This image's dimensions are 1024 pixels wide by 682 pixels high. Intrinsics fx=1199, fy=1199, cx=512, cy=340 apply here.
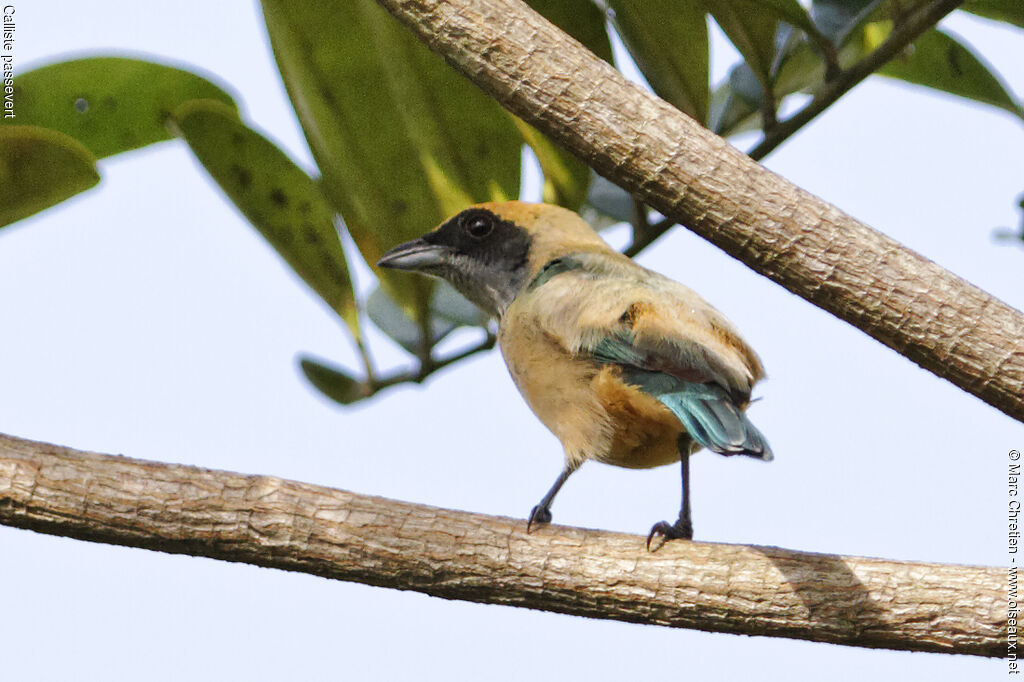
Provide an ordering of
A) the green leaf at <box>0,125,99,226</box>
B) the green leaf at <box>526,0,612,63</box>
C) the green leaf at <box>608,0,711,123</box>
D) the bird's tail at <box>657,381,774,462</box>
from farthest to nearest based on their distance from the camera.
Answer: the green leaf at <box>526,0,612,63</box>, the green leaf at <box>608,0,711,123</box>, the green leaf at <box>0,125,99,226</box>, the bird's tail at <box>657,381,774,462</box>

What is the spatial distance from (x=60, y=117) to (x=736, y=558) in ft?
7.71

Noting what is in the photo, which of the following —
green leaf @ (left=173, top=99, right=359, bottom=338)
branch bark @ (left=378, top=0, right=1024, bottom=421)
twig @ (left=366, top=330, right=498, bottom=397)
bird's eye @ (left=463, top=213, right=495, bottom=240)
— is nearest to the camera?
branch bark @ (left=378, top=0, right=1024, bottom=421)

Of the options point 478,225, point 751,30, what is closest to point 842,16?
point 751,30

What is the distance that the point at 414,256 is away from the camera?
385 centimetres

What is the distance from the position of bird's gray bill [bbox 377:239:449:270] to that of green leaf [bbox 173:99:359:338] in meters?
0.15

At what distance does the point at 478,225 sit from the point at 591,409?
911mm

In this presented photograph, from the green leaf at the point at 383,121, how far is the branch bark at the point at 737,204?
0.97 metres

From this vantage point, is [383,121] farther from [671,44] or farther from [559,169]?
[671,44]

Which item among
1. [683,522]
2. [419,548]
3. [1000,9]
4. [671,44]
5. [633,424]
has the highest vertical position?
[1000,9]

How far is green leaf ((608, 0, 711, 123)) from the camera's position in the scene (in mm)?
3393

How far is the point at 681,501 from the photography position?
11.3 feet

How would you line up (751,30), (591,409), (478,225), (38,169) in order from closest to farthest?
1. (38,169)
2. (751,30)
3. (591,409)
4. (478,225)

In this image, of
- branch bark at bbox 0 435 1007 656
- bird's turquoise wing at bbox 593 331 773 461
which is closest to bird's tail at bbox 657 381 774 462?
bird's turquoise wing at bbox 593 331 773 461

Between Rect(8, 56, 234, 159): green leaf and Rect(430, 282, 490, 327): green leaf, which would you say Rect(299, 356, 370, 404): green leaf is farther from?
Rect(8, 56, 234, 159): green leaf
